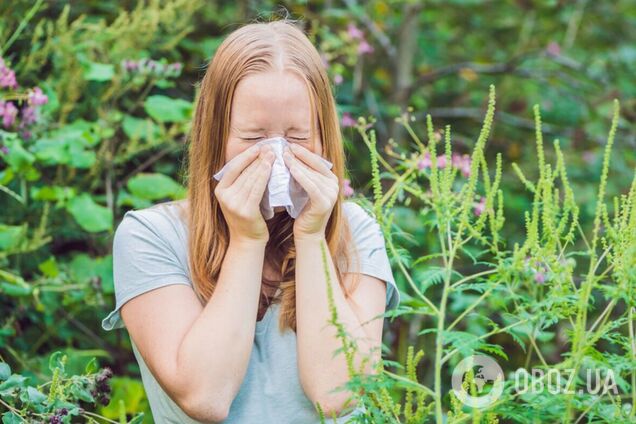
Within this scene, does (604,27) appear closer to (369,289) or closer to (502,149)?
(502,149)

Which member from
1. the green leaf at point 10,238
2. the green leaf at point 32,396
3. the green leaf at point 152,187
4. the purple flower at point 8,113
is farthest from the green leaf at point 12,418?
the green leaf at point 152,187

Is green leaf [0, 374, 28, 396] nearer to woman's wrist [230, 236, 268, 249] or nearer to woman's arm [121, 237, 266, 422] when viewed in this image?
woman's arm [121, 237, 266, 422]

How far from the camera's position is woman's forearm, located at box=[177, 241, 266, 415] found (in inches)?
62.6

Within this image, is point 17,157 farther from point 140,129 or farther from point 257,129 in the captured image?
point 257,129

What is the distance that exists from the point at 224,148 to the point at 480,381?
718mm

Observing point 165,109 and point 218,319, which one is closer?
point 218,319

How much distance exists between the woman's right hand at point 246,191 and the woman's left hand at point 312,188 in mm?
53

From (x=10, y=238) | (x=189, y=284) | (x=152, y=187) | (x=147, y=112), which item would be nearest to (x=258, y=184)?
→ (x=189, y=284)

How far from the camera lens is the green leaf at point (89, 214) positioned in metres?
2.72

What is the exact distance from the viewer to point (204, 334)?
1610 millimetres

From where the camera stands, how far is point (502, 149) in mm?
4668

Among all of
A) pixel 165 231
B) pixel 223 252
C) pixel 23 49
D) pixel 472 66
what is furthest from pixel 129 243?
pixel 472 66

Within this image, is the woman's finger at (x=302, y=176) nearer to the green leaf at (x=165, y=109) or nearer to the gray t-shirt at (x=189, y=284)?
the gray t-shirt at (x=189, y=284)

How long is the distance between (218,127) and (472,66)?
2348 millimetres
